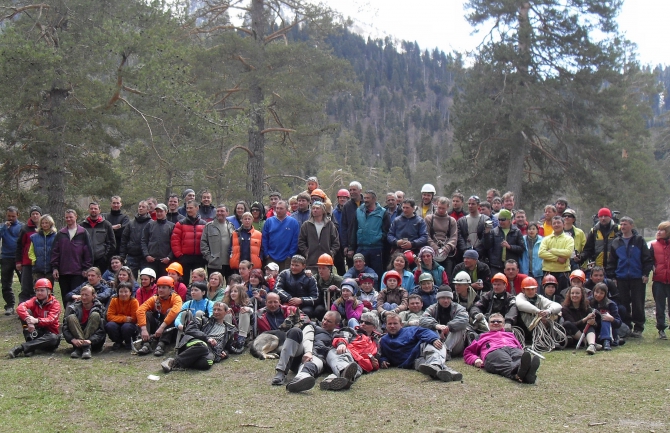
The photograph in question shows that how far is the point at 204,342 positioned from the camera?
7574mm

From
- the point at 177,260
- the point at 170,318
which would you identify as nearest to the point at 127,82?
the point at 177,260

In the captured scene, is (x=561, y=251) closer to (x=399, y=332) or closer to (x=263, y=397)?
(x=399, y=332)

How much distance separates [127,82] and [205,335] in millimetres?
7034

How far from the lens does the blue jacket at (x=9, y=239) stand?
1082 cm

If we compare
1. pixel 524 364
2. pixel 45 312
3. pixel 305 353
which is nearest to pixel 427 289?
pixel 524 364

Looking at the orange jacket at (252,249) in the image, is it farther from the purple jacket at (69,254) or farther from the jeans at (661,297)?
the jeans at (661,297)

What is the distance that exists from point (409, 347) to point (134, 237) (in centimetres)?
508

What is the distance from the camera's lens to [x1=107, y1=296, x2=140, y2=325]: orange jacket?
847cm

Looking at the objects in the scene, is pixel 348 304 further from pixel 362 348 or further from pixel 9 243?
pixel 9 243

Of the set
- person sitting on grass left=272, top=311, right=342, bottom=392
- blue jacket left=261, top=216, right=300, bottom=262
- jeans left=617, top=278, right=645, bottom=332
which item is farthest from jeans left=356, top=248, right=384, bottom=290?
jeans left=617, top=278, right=645, bottom=332

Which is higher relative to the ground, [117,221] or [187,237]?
[117,221]

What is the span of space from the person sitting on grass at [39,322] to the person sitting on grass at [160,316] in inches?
46.2

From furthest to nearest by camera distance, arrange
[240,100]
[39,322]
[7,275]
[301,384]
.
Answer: [240,100], [7,275], [39,322], [301,384]

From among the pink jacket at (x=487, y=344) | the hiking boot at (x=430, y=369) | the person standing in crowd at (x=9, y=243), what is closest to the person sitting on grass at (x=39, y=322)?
the person standing in crowd at (x=9, y=243)
